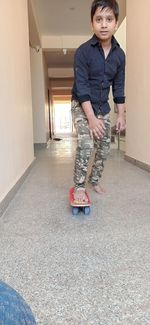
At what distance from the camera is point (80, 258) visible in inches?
39.3

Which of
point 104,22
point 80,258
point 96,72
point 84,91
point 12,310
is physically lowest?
point 80,258

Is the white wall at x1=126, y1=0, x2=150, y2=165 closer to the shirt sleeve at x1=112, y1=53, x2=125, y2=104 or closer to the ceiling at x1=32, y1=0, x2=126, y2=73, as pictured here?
the shirt sleeve at x1=112, y1=53, x2=125, y2=104

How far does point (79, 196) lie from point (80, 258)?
0.56 m

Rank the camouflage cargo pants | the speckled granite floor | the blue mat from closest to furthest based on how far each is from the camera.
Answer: the blue mat
the speckled granite floor
the camouflage cargo pants

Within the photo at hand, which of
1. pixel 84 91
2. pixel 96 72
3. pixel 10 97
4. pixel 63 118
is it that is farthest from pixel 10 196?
pixel 63 118

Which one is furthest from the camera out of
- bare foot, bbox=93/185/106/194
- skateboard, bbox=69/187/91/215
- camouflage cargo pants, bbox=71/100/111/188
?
bare foot, bbox=93/185/106/194

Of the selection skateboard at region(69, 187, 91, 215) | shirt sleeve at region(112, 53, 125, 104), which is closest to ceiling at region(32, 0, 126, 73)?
shirt sleeve at region(112, 53, 125, 104)

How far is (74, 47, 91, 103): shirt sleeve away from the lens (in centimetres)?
153

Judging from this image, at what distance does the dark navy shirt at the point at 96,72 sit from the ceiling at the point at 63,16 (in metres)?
2.77

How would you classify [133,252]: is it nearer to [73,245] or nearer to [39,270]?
[73,245]

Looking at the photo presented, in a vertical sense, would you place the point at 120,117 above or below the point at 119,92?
below

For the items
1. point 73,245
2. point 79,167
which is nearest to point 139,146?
point 79,167

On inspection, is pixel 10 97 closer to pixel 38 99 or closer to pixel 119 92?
pixel 119 92

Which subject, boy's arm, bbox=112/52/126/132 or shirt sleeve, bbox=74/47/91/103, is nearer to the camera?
shirt sleeve, bbox=74/47/91/103
